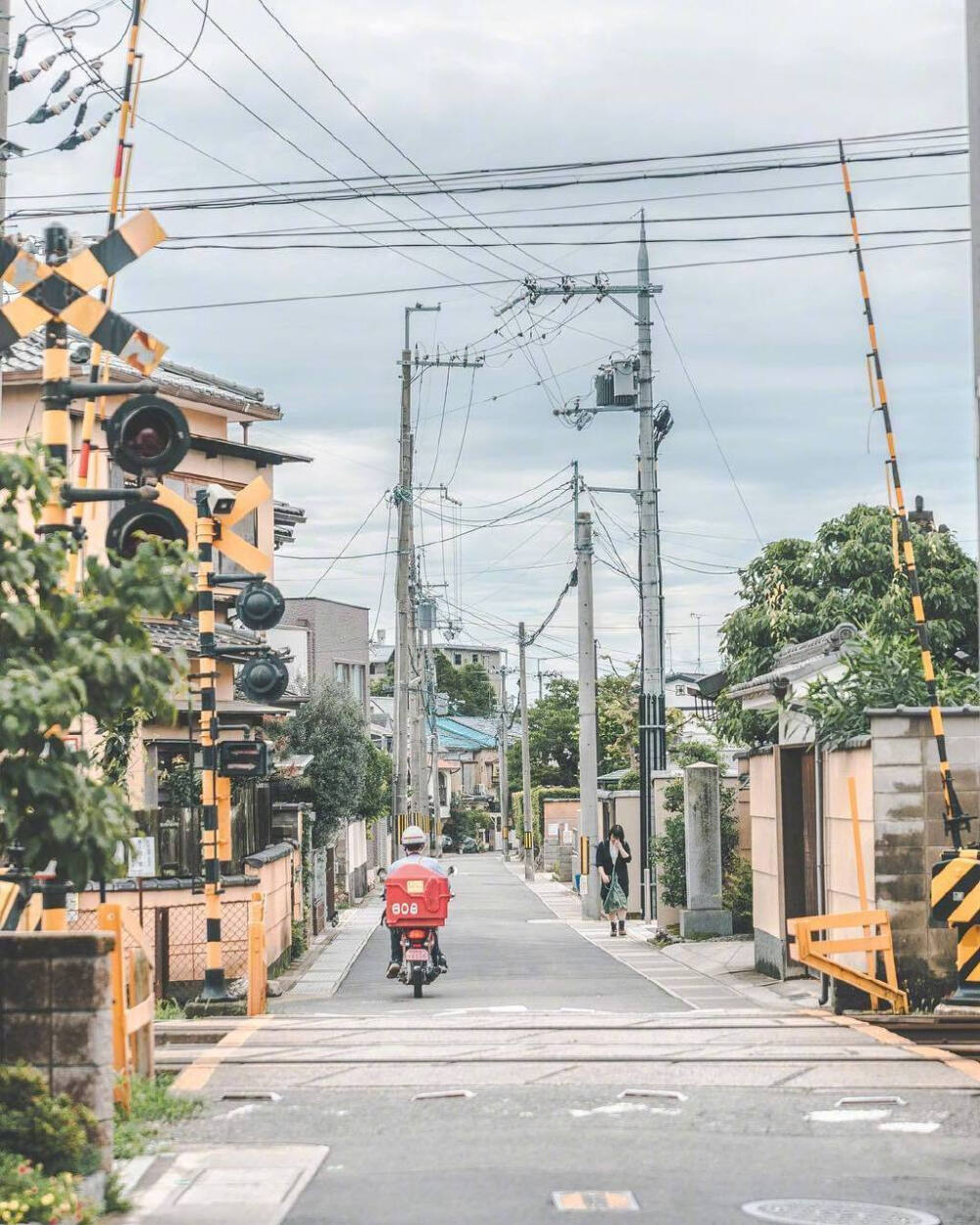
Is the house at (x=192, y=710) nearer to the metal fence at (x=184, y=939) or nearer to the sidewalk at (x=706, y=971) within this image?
the metal fence at (x=184, y=939)

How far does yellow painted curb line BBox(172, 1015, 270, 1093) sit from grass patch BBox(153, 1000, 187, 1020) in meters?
1.56

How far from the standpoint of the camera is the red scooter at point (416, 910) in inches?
721

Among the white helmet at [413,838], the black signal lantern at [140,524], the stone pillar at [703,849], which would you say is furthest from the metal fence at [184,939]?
the stone pillar at [703,849]

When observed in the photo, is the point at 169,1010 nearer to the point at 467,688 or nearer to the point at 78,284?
the point at 78,284

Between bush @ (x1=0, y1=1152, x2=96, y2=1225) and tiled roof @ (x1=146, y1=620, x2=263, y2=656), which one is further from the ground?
tiled roof @ (x1=146, y1=620, x2=263, y2=656)

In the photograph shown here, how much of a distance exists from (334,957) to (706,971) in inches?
267

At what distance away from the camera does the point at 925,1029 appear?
12586 millimetres

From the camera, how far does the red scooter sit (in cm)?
1831

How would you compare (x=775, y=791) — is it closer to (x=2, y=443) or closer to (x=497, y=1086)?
(x=497, y=1086)

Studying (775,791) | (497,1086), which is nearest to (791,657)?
(775,791)

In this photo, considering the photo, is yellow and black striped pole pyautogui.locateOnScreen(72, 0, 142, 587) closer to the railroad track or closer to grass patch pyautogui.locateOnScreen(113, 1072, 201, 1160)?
grass patch pyautogui.locateOnScreen(113, 1072, 201, 1160)

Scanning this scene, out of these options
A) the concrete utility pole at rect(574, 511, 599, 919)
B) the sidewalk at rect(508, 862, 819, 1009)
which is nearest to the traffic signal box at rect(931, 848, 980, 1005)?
the sidewalk at rect(508, 862, 819, 1009)

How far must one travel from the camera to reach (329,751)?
3600cm

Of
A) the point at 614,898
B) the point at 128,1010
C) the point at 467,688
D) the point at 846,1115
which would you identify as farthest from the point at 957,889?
the point at 467,688
